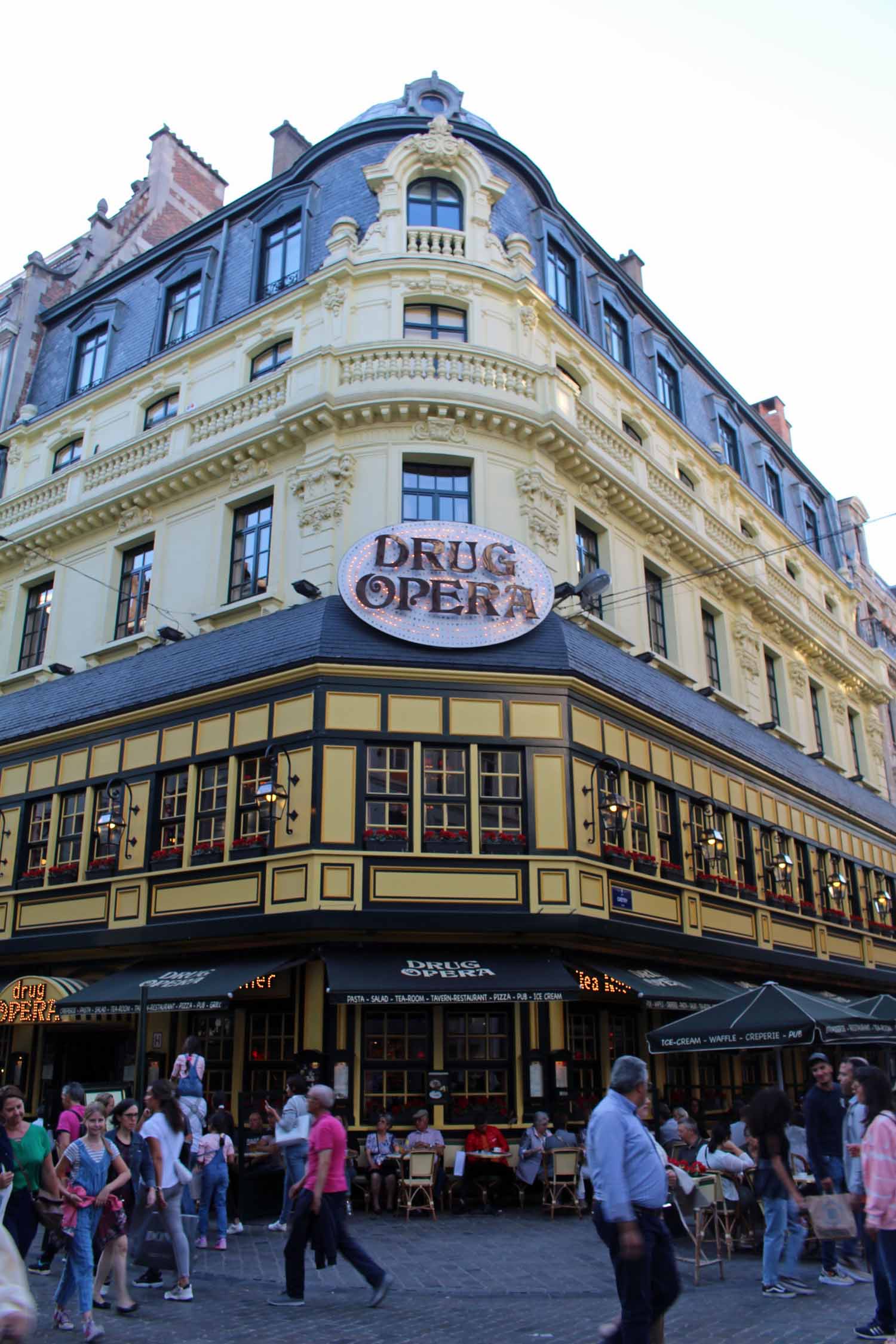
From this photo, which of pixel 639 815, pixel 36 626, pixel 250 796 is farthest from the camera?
pixel 36 626

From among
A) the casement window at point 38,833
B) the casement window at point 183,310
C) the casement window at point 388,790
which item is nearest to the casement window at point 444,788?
the casement window at point 388,790

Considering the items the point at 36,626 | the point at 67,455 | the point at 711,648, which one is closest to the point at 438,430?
the point at 711,648

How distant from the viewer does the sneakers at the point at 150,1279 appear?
9492mm

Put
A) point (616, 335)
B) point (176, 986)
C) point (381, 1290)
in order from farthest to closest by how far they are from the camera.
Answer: point (616, 335)
point (176, 986)
point (381, 1290)

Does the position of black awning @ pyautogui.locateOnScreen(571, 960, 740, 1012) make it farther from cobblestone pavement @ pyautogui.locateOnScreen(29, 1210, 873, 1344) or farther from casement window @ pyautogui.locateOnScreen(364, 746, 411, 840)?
cobblestone pavement @ pyautogui.locateOnScreen(29, 1210, 873, 1344)

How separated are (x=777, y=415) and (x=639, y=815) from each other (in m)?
25.1

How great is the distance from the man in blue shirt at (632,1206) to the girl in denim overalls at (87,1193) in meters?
4.06

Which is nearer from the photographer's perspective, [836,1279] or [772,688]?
[836,1279]

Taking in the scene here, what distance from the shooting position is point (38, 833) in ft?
66.2

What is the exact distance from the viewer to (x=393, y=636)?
1708 cm

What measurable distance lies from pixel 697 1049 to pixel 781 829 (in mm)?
→ 10826

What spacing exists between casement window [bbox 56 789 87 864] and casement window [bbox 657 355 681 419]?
17.3m

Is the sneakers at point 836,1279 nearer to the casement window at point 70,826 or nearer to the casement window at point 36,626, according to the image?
the casement window at point 70,826

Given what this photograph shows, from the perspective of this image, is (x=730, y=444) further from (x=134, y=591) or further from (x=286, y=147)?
(x=134, y=591)
